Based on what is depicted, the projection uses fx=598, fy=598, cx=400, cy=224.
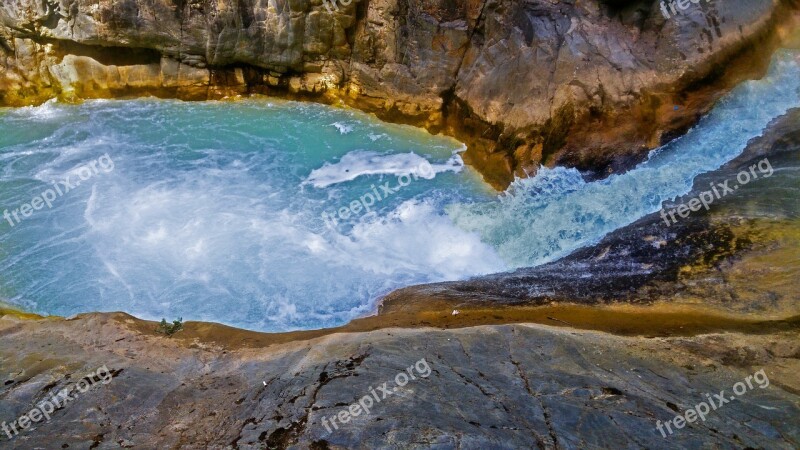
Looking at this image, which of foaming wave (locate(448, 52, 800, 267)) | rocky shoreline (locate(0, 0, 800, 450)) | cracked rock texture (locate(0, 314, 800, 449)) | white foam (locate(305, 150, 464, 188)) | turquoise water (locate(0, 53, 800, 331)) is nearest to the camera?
cracked rock texture (locate(0, 314, 800, 449))

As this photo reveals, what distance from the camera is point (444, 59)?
12.3 m

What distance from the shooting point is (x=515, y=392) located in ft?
17.7

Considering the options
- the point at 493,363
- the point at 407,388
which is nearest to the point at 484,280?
the point at 493,363

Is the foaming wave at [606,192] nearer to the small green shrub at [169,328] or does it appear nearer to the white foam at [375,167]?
the white foam at [375,167]

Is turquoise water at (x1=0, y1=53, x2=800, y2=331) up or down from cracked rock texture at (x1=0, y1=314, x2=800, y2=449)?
down

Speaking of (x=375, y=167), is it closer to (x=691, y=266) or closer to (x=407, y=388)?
(x=691, y=266)

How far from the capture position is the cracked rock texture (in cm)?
488

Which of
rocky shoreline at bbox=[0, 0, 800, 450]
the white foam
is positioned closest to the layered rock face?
rocky shoreline at bbox=[0, 0, 800, 450]

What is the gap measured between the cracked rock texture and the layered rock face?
5.65 meters

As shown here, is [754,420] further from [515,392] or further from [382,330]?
[382,330]

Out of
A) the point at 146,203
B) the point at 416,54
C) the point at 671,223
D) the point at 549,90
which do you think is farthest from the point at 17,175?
the point at 671,223

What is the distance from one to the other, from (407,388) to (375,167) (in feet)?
23.6

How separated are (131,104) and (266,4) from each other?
3978 millimetres

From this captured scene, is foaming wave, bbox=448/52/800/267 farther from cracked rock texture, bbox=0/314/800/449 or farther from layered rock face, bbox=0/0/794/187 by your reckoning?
cracked rock texture, bbox=0/314/800/449
